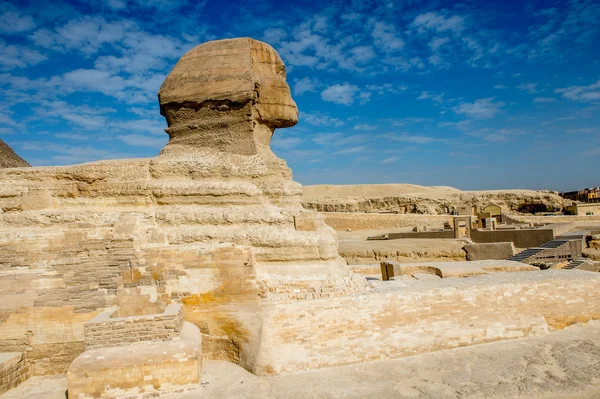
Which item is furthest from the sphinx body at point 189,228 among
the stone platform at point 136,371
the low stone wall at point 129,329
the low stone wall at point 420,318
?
the stone platform at point 136,371

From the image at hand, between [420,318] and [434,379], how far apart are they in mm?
1025

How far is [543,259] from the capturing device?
36.4ft

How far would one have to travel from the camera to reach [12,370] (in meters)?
5.21

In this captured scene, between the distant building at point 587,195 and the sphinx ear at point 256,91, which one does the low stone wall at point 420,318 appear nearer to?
the sphinx ear at point 256,91

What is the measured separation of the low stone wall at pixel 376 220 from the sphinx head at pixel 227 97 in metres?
18.3

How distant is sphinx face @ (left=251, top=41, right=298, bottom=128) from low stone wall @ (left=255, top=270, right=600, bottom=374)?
3901 mm

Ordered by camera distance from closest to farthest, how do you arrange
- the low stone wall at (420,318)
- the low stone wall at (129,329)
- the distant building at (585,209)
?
1. the low stone wall at (129,329)
2. the low stone wall at (420,318)
3. the distant building at (585,209)

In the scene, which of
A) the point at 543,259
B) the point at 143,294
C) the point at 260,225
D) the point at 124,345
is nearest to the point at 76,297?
the point at 143,294

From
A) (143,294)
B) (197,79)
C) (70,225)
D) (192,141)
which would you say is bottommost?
(143,294)

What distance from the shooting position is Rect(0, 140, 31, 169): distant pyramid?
12.2 metres

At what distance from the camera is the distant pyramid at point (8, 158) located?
479 inches

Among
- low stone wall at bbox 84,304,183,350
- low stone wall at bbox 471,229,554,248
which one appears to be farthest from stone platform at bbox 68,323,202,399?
low stone wall at bbox 471,229,554,248

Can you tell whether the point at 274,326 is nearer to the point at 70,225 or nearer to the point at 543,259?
the point at 70,225

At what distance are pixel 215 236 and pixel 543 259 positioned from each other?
9.47m
